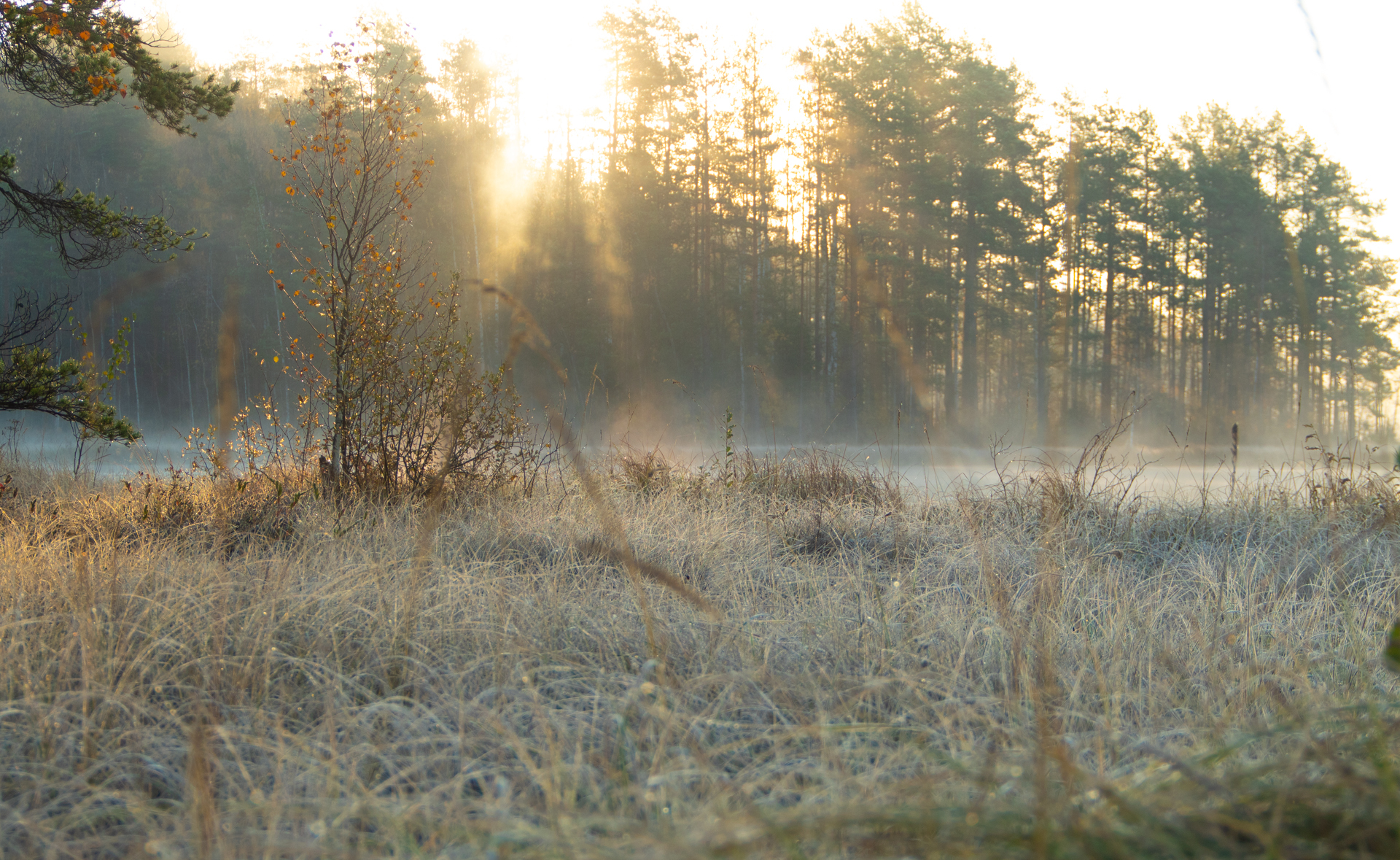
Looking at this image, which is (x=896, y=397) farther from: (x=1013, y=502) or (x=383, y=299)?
(x=383, y=299)

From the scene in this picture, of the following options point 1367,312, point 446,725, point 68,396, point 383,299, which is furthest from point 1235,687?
point 1367,312

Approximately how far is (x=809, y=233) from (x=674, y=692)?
23741 millimetres

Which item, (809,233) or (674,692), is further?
(809,233)

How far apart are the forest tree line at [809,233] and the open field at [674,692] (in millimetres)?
14732

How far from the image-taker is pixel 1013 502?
5598 mm

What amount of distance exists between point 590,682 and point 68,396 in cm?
474

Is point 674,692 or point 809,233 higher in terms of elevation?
point 809,233

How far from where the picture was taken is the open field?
113 cm

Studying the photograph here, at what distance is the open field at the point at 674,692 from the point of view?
1.13 m

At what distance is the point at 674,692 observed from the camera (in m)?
2.08

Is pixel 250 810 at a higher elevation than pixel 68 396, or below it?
below

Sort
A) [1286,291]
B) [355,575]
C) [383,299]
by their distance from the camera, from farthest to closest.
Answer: [1286,291] < [383,299] < [355,575]

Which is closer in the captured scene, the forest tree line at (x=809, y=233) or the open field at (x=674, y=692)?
the open field at (x=674, y=692)

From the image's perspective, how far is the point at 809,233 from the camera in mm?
24484
